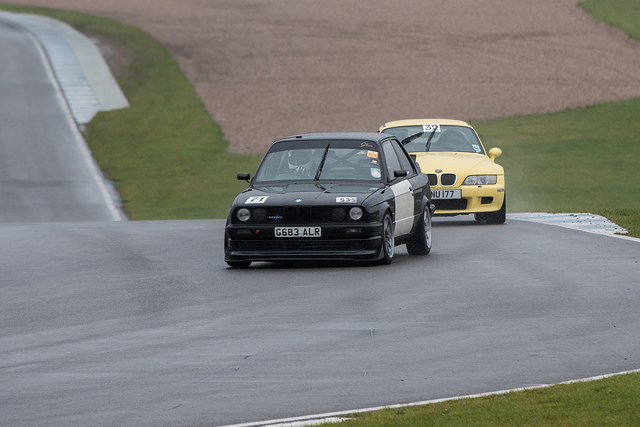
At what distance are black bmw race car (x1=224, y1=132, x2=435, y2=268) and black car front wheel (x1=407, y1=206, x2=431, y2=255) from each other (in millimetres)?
14

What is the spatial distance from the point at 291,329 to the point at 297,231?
3.85 metres

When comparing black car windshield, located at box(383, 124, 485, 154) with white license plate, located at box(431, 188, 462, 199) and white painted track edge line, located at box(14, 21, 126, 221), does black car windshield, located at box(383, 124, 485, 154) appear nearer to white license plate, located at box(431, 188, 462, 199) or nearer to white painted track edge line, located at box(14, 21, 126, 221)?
white license plate, located at box(431, 188, 462, 199)

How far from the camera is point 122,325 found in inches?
400

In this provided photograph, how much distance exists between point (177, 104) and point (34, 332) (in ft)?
116

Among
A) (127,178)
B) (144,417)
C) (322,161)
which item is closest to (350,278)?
(322,161)

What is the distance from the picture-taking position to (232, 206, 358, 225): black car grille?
13617 mm

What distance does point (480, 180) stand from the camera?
64.4 ft

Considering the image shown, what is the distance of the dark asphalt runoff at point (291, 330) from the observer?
289 inches

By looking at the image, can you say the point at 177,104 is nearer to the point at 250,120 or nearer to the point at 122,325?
the point at 250,120

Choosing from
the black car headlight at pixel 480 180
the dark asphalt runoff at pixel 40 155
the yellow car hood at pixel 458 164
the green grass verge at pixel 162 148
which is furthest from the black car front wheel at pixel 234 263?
the green grass verge at pixel 162 148

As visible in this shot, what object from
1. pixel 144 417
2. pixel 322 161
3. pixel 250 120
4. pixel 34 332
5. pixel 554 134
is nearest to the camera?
pixel 144 417

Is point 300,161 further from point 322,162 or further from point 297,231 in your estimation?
point 297,231

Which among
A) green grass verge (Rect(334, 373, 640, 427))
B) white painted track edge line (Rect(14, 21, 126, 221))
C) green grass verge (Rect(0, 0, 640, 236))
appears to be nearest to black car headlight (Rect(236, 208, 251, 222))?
green grass verge (Rect(334, 373, 640, 427))

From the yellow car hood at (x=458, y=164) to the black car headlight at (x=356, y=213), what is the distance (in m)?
6.19
